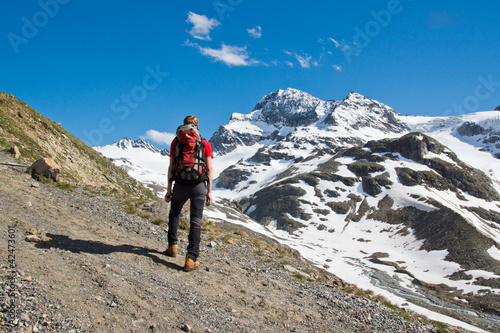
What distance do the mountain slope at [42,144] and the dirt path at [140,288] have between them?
46.9ft

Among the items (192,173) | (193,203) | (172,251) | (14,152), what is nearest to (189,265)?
(172,251)

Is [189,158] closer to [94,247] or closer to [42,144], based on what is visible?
[94,247]

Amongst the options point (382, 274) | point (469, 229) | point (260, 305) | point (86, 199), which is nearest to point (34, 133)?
point (86, 199)

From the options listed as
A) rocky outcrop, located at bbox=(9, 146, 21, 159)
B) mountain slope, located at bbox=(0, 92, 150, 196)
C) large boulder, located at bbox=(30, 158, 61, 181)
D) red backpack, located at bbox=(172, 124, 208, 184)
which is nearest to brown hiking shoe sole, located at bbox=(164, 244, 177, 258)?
red backpack, located at bbox=(172, 124, 208, 184)

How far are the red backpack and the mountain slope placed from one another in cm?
1795

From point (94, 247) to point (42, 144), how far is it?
2735 cm

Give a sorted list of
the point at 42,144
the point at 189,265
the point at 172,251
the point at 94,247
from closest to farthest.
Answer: the point at 189,265, the point at 94,247, the point at 172,251, the point at 42,144

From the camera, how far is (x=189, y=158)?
9.62 metres

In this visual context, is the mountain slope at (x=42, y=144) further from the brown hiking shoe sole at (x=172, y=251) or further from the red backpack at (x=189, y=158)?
the red backpack at (x=189, y=158)

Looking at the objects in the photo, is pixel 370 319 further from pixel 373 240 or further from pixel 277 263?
pixel 373 240

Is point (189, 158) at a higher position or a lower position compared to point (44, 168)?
higher

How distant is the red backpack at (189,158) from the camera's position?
31.4ft

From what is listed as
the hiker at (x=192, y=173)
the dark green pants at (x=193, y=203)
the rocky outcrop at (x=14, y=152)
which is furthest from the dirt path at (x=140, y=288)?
the rocky outcrop at (x=14, y=152)

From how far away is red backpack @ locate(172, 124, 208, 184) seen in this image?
956 centimetres
